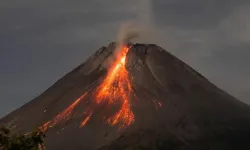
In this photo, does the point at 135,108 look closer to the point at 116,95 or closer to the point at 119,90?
the point at 116,95

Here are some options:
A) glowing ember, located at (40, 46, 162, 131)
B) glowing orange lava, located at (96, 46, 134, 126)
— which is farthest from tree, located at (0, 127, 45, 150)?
glowing orange lava, located at (96, 46, 134, 126)

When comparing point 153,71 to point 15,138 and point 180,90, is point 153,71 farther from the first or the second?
point 15,138

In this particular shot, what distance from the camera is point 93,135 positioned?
367 feet

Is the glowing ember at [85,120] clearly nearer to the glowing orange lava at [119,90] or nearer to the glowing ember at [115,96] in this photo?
the glowing ember at [115,96]

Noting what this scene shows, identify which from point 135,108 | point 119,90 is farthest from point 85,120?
point 119,90

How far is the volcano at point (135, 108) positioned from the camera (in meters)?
111

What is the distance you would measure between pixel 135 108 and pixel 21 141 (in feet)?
319

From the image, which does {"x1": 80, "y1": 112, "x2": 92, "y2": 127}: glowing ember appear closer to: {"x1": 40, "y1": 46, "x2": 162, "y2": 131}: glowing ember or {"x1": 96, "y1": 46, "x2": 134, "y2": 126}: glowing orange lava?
{"x1": 40, "y1": 46, "x2": 162, "y2": 131}: glowing ember

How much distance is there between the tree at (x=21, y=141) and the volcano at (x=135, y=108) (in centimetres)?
8371

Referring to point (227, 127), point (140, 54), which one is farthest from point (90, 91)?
point (227, 127)

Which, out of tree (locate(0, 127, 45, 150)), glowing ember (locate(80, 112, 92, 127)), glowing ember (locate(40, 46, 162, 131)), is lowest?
tree (locate(0, 127, 45, 150))

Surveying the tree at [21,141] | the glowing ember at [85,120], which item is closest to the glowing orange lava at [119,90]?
the glowing ember at [85,120]

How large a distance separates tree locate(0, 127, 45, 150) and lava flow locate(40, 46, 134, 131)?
304 feet

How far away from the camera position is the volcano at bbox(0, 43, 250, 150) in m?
111
